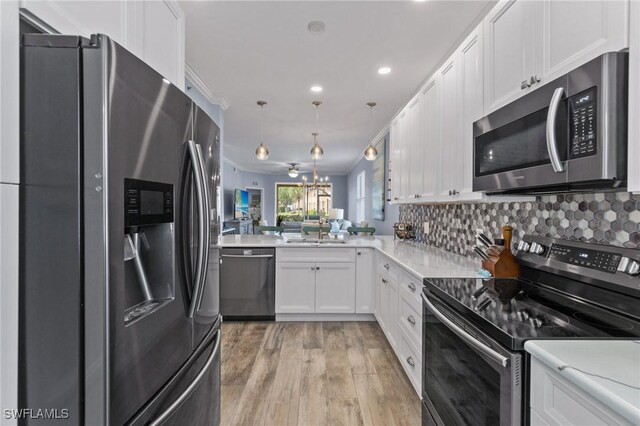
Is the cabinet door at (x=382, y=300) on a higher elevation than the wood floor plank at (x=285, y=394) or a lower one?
higher

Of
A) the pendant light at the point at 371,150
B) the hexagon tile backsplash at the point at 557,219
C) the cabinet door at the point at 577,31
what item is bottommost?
the hexagon tile backsplash at the point at 557,219

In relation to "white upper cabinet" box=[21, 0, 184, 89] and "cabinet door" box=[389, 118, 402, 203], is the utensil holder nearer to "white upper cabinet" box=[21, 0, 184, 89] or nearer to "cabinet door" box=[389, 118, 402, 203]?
"cabinet door" box=[389, 118, 402, 203]

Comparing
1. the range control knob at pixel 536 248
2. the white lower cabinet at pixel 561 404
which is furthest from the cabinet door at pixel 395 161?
the white lower cabinet at pixel 561 404

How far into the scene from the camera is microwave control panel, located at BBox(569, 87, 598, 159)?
0.98 meters

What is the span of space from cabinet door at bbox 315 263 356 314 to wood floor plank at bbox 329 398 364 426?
1.43 meters

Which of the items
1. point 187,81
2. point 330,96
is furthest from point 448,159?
point 187,81

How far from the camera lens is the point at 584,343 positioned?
88cm

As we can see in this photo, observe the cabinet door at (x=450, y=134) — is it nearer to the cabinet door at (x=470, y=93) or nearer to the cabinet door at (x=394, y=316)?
the cabinet door at (x=470, y=93)

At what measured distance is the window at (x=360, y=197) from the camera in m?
8.63

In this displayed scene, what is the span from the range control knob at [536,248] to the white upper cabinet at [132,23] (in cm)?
200

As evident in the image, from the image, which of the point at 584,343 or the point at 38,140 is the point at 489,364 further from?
the point at 38,140

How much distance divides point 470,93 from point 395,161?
1.66m

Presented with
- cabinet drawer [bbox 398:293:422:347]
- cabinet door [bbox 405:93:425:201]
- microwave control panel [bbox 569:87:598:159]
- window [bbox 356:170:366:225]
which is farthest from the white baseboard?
window [bbox 356:170:366:225]

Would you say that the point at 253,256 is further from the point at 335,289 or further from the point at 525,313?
the point at 525,313
